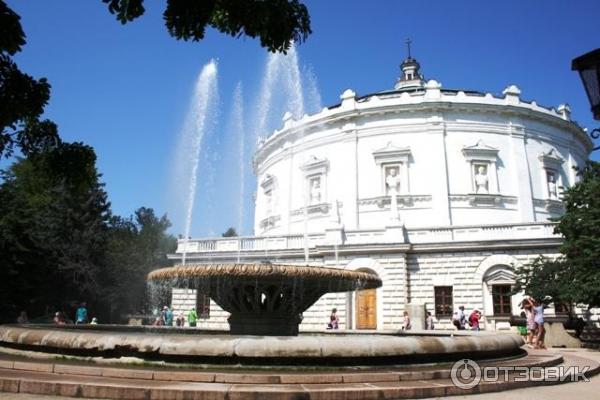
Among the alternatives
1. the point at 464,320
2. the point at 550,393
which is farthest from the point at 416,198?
the point at 550,393

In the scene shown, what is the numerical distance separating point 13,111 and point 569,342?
18055 mm

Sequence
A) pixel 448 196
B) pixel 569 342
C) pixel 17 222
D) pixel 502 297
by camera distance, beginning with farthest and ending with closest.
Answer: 1. pixel 448 196
2. pixel 17 222
3. pixel 502 297
4. pixel 569 342

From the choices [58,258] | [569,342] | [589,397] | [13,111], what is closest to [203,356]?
[13,111]

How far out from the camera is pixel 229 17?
178 inches

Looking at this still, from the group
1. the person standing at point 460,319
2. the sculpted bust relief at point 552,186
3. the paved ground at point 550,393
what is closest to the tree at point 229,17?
the paved ground at point 550,393

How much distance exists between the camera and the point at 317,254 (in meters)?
27.4

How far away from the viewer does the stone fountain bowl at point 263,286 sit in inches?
359

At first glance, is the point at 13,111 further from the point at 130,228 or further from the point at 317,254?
the point at 130,228

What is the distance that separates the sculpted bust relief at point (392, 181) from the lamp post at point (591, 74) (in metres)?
27.7

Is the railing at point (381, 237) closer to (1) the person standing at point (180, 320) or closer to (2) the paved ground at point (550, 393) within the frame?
(1) the person standing at point (180, 320)

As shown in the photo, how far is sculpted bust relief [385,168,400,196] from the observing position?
3281cm

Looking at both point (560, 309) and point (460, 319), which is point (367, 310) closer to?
point (460, 319)

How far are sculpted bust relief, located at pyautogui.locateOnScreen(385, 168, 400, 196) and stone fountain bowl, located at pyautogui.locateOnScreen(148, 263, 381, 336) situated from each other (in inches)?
875

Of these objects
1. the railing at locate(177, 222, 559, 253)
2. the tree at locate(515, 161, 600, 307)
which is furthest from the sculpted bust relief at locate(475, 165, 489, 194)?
the tree at locate(515, 161, 600, 307)
